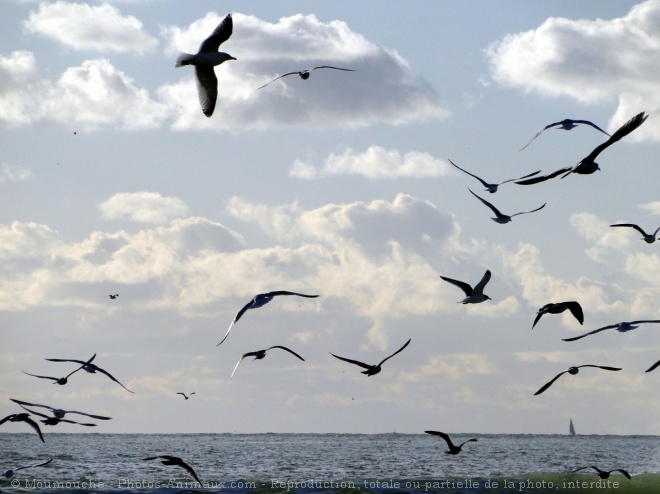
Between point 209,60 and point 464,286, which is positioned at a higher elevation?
point 209,60

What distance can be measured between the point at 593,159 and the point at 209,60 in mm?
9903

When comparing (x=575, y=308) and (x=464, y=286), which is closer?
(x=575, y=308)

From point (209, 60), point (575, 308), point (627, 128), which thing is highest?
point (209, 60)

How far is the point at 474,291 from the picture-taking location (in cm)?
2594

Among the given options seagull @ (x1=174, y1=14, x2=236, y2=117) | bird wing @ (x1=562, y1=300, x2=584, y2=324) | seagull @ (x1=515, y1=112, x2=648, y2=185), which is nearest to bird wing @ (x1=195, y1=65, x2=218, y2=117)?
seagull @ (x1=174, y1=14, x2=236, y2=117)

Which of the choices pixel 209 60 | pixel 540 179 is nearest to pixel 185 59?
pixel 209 60

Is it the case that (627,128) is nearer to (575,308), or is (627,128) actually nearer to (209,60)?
(575,308)

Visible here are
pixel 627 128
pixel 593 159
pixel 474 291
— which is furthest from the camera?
pixel 474 291

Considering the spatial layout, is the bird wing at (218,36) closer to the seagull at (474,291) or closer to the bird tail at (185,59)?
the bird tail at (185,59)

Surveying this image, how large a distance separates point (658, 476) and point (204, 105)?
104 ft

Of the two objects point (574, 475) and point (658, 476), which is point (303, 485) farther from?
A: point (658, 476)

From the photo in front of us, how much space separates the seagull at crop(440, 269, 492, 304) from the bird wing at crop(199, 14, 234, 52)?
8842 millimetres

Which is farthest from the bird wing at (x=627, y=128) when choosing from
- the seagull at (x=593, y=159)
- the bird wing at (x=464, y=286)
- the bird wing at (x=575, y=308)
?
the bird wing at (x=464, y=286)

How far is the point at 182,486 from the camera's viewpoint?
119 ft
